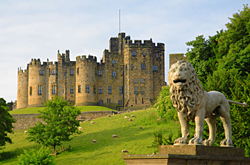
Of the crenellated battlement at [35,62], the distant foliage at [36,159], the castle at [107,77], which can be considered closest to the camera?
the distant foliage at [36,159]

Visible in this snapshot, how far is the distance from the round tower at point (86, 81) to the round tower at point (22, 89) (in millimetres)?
16168

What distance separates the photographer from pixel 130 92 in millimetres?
84438

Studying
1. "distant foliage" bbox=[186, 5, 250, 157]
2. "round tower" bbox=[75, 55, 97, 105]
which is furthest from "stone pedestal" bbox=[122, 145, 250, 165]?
"round tower" bbox=[75, 55, 97, 105]

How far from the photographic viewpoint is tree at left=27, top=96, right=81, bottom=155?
42625mm

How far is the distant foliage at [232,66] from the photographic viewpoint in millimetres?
22406

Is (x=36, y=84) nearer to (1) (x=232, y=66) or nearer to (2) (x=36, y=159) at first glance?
(2) (x=36, y=159)

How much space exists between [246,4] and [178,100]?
25346 millimetres

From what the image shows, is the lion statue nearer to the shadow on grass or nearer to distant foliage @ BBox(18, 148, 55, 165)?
distant foliage @ BBox(18, 148, 55, 165)

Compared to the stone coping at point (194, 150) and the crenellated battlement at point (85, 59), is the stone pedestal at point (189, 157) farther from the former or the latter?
the crenellated battlement at point (85, 59)

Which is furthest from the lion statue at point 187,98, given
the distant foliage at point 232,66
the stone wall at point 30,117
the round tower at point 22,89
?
the round tower at point 22,89

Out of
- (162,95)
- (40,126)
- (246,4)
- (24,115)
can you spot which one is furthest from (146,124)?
(24,115)

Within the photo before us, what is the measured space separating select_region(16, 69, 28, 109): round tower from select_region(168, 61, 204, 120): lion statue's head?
285 feet

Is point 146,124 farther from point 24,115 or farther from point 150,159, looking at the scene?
point 150,159

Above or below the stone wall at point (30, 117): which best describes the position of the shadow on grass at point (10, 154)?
below
